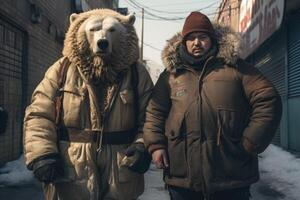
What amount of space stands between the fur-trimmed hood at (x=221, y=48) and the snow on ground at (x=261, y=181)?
335cm

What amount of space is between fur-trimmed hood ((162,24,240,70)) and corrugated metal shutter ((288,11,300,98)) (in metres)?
8.12

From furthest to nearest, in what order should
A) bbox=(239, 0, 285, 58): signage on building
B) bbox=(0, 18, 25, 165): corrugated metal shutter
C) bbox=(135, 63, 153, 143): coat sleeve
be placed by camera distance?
bbox=(239, 0, 285, 58): signage on building < bbox=(0, 18, 25, 165): corrugated metal shutter < bbox=(135, 63, 153, 143): coat sleeve

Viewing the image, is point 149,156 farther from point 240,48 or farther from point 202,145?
point 240,48

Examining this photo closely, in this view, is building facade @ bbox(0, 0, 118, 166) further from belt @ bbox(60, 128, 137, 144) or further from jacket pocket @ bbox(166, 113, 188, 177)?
jacket pocket @ bbox(166, 113, 188, 177)

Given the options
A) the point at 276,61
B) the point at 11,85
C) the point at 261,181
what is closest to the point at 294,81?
the point at 276,61

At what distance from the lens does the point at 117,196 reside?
129 inches

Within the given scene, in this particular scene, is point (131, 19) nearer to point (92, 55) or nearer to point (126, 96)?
point (92, 55)

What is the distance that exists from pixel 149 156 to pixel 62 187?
0.65 m

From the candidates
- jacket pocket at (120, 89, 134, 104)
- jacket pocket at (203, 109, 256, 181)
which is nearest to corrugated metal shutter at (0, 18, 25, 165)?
jacket pocket at (120, 89, 134, 104)

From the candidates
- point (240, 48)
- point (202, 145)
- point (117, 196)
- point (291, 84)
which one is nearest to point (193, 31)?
point (240, 48)

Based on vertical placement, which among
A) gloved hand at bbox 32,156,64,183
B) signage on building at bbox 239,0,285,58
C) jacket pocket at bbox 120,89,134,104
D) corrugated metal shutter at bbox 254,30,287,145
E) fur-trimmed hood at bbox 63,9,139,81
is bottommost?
gloved hand at bbox 32,156,64,183

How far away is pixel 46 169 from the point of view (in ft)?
10.1

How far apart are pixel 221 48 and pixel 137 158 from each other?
0.98 m

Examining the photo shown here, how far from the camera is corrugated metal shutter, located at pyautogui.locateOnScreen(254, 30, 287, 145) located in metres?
12.7
